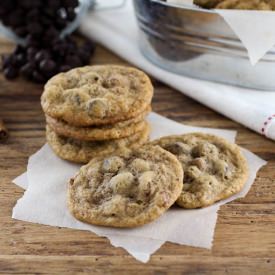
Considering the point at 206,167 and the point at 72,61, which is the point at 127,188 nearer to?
the point at 206,167

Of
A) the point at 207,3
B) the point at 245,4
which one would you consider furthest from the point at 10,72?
the point at 245,4

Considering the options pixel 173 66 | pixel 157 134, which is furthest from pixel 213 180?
pixel 173 66

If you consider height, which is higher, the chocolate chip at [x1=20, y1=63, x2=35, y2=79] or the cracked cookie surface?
the cracked cookie surface

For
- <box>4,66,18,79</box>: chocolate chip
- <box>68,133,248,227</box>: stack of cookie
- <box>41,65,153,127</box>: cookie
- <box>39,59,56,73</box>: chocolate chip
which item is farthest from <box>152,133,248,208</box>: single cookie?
<box>4,66,18,79</box>: chocolate chip

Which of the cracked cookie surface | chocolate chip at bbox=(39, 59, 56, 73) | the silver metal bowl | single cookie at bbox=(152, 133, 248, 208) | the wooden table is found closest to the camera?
the wooden table

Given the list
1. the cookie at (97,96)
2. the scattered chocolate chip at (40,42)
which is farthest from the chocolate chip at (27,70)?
the cookie at (97,96)

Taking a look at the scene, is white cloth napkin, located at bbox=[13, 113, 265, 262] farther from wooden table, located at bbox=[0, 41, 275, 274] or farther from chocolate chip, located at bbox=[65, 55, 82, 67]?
chocolate chip, located at bbox=[65, 55, 82, 67]
